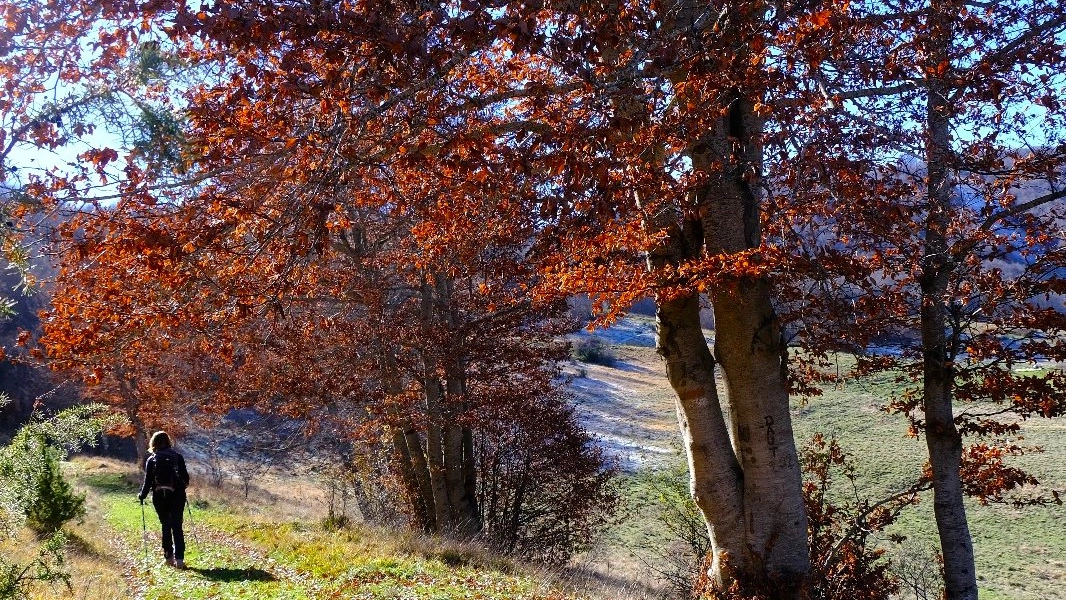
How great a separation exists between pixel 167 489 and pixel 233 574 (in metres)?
1.31

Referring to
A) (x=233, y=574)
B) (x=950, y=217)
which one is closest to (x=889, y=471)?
(x=950, y=217)

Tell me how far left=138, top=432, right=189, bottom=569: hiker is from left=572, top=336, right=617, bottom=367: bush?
45512 mm

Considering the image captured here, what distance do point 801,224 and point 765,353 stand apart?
227 centimetres

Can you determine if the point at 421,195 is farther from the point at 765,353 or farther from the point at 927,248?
the point at 927,248

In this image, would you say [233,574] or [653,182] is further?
[233,574]

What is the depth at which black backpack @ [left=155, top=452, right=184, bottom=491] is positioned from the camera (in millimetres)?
8570

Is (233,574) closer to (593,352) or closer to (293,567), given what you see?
(293,567)

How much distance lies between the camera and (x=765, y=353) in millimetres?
6609

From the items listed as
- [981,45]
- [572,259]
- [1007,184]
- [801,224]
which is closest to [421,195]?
[572,259]

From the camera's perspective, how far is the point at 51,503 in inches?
378

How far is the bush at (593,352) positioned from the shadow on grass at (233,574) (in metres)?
45.8

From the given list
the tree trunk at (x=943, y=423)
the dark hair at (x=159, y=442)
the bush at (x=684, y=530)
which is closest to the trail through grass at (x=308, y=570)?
the dark hair at (x=159, y=442)

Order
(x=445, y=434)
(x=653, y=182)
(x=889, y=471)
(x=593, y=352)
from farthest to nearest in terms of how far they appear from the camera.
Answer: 1. (x=593, y=352)
2. (x=889, y=471)
3. (x=445, y=434)
4. (x=653, y=182)

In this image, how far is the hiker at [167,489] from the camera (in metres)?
8.51
